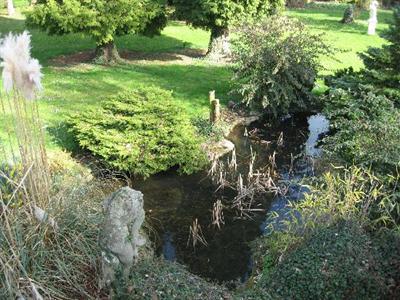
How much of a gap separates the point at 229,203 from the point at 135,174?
181 centimetres

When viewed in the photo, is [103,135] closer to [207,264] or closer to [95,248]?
[207,264]

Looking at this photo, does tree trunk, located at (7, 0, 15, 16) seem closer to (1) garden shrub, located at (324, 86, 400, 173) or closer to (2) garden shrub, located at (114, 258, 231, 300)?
(1) garden shrub, located at (324, 86, 400, 173)

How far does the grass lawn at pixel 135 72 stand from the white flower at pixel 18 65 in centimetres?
510

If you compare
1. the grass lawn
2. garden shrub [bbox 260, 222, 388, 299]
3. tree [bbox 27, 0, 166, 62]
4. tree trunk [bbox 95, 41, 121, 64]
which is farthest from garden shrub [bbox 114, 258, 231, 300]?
tree trunk [bbox 95, 41, 121, 64]

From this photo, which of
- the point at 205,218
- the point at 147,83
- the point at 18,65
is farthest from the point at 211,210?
the point at 147,83

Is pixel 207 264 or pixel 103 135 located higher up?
pixel 103 135

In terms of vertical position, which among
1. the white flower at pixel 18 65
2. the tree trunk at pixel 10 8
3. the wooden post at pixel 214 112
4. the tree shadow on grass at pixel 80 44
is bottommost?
the wooden post at pixel 214 112

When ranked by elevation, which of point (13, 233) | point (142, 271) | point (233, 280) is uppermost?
point (13, 233)

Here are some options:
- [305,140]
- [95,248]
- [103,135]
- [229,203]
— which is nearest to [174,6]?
[305,140]

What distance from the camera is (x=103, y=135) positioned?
28.5ft

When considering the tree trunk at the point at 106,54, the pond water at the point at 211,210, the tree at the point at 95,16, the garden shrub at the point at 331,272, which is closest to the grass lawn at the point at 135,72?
the tree trunk at the point at 106,54

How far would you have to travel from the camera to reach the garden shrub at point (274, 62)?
37.2 feet

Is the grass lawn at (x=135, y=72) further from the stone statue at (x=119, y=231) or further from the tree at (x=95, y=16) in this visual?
the stone statue at (x=119, y=231)

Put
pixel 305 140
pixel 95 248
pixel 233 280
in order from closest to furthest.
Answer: pixel 95 248, pixel 233 280, pixel 305 140
